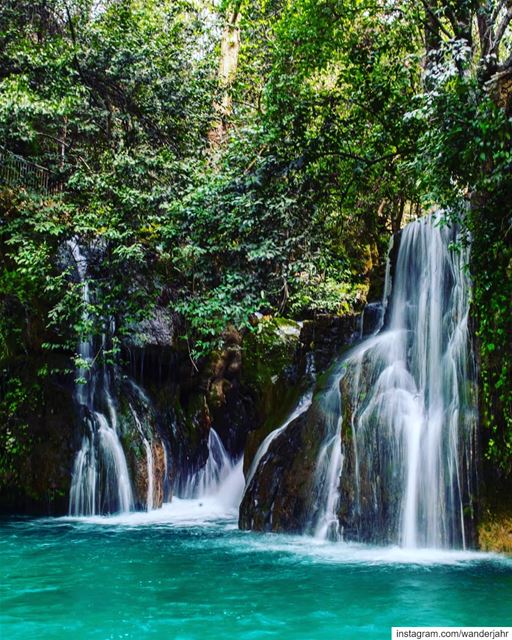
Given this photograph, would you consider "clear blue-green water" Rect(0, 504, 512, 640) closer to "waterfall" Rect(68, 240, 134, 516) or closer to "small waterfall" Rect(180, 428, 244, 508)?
"waterfall" Rect(68, 240, 134, 516)

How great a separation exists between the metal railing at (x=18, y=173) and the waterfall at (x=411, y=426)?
23.8ft

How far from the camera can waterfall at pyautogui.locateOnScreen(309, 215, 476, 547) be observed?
27.5 ft

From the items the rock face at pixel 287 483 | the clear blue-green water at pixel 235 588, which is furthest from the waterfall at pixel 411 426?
the clear blue-green water at pixel 235 588

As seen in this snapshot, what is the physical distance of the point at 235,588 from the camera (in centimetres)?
624

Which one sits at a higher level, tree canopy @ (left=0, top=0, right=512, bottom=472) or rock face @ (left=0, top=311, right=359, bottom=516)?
tree canopy @ (left=0, top=0, right=512, bottom=472)

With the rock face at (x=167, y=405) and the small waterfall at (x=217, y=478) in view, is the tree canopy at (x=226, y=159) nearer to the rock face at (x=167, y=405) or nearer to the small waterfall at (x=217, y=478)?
the rock face at (x=167, y=405)

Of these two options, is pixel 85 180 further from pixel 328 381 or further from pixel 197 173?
pixel 328 381

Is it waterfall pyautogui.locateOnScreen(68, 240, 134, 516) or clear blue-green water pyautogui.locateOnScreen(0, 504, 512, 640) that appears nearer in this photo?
clear blue-green water pyautogui.locateOnScreen(0, 504, 512, 640)

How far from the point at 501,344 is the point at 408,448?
1.93 m

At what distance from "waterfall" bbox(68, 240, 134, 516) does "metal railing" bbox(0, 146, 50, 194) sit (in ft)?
4.75

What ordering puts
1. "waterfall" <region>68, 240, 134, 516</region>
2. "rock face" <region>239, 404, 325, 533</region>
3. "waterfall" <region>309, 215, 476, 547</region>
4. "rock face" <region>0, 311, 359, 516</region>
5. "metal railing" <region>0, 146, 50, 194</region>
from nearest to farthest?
"waterfall" <region>309, 215, 476, 547</region> → "rock face" <region>239, 404, 325, 533</region> → "waterfall" <region>68, 240, 134, 516</region> → "rock face" <region>0, 311, 359, 516</region> → "metal railing" <region>0, 146, 50, 194</region>

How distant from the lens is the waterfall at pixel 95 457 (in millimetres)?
11977

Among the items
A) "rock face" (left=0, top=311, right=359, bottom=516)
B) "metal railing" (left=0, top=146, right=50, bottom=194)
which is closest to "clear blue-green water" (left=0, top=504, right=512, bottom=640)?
"rock face" (left=0, top=311, right=359, bottom=516)

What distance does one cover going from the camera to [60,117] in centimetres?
1373
